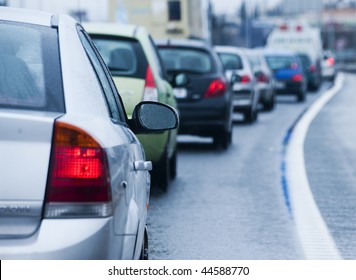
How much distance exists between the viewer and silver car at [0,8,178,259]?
4.15 m

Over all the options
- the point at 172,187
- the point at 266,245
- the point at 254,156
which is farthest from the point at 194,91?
the point at 266,245

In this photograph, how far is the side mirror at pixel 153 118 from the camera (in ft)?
18.6

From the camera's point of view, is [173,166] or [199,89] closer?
[173,166]

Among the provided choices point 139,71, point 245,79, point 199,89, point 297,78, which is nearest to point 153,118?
point 139,71

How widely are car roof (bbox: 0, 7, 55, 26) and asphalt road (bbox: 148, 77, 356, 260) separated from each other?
306 cm

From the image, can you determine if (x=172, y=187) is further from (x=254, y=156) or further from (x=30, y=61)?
(x=30, y=61)

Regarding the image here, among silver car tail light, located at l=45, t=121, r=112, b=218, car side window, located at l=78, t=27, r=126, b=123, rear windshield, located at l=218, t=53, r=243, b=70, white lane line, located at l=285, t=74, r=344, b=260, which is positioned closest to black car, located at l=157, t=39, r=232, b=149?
white lane line, located at l=285, t=74, r=344, b=260

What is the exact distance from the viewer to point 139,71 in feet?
38.1

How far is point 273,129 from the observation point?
24.4 metres

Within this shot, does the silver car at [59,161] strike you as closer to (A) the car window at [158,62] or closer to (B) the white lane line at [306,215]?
(B) the white lane line at [306,215]

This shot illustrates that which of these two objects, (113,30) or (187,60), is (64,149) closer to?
(113,30)

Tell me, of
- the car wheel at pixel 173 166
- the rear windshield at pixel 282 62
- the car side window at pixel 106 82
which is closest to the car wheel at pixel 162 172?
the car wheel at pixel 173 166

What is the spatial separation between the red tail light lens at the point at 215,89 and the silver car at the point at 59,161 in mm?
13477

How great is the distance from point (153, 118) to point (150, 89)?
18.9 ft
